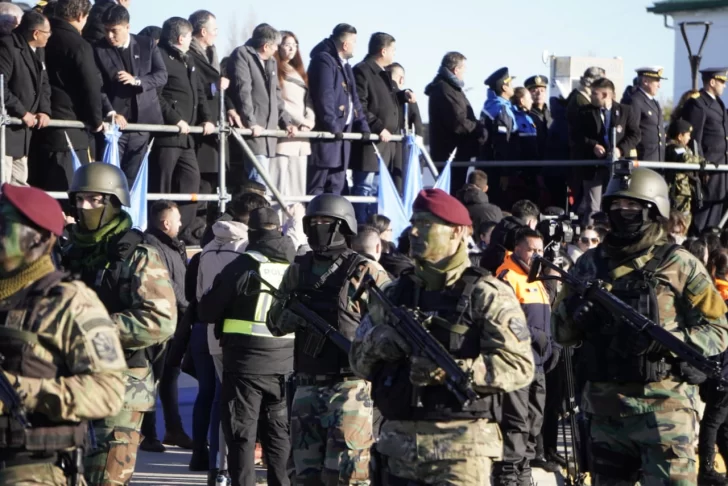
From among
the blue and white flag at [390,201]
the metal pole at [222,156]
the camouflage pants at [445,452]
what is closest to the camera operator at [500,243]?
the metal pole at [222,156]

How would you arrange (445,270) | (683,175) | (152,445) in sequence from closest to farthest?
1. (445,270)
2. (152,445)
3. (683,175)

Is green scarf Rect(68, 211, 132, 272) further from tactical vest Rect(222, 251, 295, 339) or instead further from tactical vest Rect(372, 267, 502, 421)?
tactical vest Rect(222, 251, 295, 339)

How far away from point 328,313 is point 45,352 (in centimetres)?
283

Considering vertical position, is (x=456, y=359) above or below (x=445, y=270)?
below

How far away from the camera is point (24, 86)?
10.1m

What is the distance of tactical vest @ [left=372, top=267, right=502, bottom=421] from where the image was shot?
19.2 ft

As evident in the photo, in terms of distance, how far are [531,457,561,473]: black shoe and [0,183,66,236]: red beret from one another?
591cm

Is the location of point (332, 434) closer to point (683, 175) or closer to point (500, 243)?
point (500, 243)

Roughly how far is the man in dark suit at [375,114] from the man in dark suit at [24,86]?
352 cm

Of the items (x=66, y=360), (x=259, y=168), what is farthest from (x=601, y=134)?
(x=66, y=360)

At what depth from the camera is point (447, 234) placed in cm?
609

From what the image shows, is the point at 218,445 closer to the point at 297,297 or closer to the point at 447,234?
the point at 297,297

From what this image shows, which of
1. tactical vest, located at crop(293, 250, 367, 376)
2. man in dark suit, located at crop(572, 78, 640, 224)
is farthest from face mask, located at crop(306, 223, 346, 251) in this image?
man in dark suit, located at crop(572, 78, 640, 224)

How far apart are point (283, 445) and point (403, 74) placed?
21.2 feet
